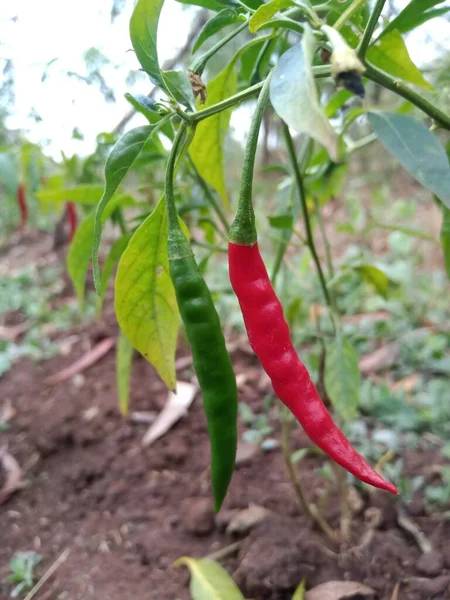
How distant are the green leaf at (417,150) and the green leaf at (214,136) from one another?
0.73 ft

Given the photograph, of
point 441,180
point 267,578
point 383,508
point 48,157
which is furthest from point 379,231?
point 441,180

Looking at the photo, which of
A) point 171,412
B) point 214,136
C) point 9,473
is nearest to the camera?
point 214,136

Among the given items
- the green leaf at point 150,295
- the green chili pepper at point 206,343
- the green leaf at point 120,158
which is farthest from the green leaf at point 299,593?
the green leaf at point 120,158

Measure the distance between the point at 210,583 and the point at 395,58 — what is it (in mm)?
824

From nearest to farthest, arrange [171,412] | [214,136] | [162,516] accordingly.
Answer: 1. [214,136]
2. [162,516]
3. [171,412]

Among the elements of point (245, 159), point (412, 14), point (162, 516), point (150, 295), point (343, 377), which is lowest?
point (162, 516)

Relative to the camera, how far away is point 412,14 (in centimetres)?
59

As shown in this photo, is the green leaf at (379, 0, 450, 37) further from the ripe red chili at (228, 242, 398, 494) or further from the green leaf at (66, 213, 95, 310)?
the green leaf at (66, 213, 95, 310)

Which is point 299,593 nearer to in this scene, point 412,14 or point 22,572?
point 22,572

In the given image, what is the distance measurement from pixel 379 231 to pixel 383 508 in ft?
8.71

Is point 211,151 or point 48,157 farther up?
point 48,157

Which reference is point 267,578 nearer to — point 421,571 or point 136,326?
→ point 421,571

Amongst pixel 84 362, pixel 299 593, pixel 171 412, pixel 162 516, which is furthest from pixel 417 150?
pixel 84 362

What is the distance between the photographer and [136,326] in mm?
688
